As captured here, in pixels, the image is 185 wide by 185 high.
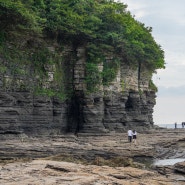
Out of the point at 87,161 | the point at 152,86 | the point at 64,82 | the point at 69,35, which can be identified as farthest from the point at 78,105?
the point at 152,86

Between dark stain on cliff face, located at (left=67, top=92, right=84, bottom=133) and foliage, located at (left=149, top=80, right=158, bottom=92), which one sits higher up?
foliage, located at (left=149, top=80, right=158, bottom=92)

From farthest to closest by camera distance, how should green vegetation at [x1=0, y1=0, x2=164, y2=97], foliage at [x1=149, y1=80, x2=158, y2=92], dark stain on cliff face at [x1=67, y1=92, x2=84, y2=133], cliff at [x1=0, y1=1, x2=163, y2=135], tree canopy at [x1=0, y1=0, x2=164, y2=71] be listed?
1. foliage at [x1=149, y1=80, x2=158, y2=92]
2. dark stain on cliff face at [x1=67, y1=92, x2=84, y2=133]
3. cliff at [x1=0, y1=1, x2=163, y2=135]
4. green vegetation at [x1=0, y1=0, x2=164, y2=97]
5. tree canopy at [x1=0, y1=0, x2=164, y2=71]

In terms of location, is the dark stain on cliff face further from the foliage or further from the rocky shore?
the foliage

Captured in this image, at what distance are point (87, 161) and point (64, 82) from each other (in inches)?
663

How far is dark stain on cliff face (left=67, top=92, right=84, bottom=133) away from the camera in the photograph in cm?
4300

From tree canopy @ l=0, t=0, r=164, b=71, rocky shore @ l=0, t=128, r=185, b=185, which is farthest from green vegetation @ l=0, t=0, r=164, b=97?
rocky shore @ l=0, t=128, r=185, b=185

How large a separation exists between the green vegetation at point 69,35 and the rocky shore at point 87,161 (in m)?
7.11

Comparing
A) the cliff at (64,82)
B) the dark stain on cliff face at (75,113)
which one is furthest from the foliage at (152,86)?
the dark stain on cliff face at (75,113)

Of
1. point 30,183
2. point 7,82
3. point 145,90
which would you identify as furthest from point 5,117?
point 145,90

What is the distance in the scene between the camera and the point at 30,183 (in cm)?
1484

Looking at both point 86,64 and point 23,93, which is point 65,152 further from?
point 86,64

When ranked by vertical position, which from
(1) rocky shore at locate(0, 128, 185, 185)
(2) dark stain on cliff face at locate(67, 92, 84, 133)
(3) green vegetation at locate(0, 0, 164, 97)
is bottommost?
(1) rocky shore at locate(0, 128, 185, 185)

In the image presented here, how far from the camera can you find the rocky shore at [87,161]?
16484 mm

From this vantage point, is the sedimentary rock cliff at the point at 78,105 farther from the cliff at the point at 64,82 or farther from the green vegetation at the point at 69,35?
the green vegetation at the point at 69,35
